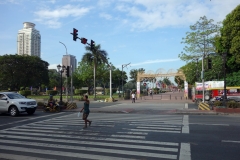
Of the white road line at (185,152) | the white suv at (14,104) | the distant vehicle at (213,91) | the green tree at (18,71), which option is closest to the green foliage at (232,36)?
the distant vehicle at (213,91)

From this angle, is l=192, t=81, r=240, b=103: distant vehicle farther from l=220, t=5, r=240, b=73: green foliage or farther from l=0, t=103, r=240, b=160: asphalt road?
l=0, t=103, r=240, b=160: asphalt road

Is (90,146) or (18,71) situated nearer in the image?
(90,146)

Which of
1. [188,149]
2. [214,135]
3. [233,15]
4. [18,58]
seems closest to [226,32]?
[233,15]

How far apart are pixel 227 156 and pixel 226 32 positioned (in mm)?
33666

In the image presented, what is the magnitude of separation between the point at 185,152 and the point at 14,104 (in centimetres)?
1358

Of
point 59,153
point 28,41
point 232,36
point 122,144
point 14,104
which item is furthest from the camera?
point 28,41

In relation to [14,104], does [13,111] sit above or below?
below

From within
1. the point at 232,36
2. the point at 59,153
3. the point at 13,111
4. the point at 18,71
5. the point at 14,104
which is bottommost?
the point at 59,153

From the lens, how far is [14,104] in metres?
16.9

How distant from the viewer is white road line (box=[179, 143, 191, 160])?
6.30 meters

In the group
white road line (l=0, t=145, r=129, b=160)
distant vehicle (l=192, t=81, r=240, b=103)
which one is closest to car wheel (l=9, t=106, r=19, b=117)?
white road line (l=0, t=145, r=129, b=160)

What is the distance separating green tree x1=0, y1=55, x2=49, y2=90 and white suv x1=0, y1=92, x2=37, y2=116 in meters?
47.1

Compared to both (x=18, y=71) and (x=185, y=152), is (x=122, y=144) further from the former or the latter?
(x=18, y=71)

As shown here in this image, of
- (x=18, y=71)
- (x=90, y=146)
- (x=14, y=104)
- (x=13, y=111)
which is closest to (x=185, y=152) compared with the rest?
(x=90, y=146)
